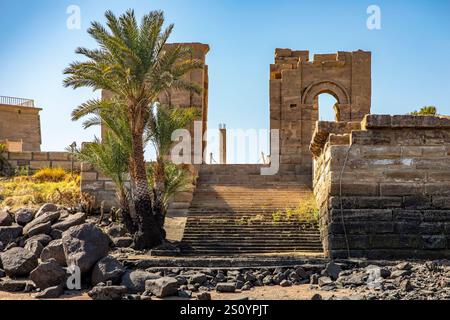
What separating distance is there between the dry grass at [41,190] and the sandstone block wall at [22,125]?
20.0m

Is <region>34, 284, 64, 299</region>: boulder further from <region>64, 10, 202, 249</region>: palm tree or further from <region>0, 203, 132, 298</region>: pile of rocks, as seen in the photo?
<region>64, 10, 202, 249</region>: palm tree

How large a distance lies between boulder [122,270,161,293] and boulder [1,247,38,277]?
231 cm

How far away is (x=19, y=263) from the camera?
14023 mm

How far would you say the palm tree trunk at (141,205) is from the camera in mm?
17227

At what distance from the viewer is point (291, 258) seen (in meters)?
14.6

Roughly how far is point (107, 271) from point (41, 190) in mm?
10844

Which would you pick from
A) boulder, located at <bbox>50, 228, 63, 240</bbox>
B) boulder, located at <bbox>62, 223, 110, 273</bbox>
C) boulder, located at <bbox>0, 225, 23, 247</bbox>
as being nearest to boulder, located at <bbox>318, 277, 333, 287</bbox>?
boulder, located at <bbox>62, 223, 110, 273</bbox>

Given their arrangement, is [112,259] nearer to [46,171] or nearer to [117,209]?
[117,209]

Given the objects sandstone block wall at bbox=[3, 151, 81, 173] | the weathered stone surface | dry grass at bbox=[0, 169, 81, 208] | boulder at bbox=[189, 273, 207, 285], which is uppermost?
sandstone block wall at bbox=[3, 151, 81, 173]

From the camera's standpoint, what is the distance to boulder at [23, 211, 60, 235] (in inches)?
698

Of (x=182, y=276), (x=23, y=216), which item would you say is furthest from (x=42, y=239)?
(x=182, y=276)
